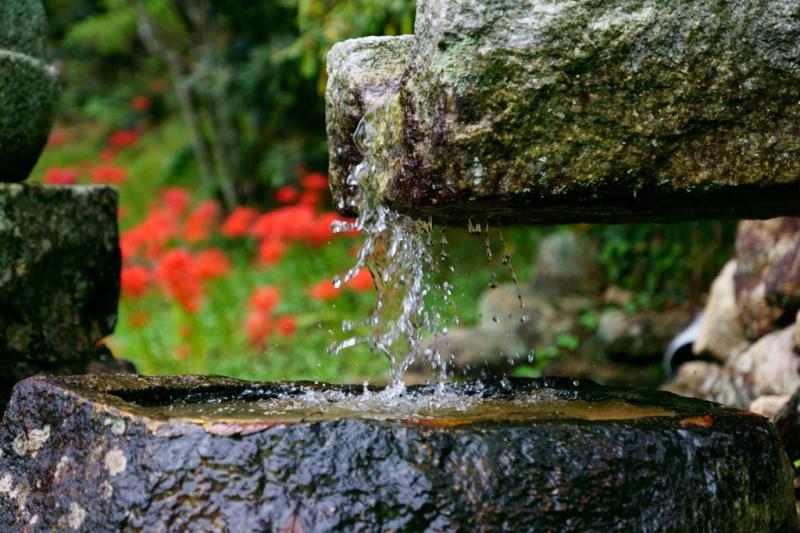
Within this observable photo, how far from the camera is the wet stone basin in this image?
173 centimetres

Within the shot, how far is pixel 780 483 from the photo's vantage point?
2.07 metres

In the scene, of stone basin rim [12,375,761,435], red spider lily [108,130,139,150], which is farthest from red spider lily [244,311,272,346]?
red spider lily [108,130,139,150]

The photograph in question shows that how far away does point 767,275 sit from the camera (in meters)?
4.43

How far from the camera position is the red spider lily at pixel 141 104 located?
42.6 feet

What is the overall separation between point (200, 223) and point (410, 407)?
5796 millimetres

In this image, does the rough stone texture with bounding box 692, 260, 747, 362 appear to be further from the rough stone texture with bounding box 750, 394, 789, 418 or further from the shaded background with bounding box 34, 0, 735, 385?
the rough stone texture with bounding box 750, 394, 789, 418

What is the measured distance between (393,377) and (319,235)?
153 inches

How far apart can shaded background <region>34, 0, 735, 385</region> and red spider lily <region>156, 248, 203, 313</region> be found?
1cm

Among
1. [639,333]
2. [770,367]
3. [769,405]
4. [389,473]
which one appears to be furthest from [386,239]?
[639,333]

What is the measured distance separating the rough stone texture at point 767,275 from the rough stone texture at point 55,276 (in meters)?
3.04

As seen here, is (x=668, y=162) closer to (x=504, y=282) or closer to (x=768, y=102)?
(x=768, y=102)

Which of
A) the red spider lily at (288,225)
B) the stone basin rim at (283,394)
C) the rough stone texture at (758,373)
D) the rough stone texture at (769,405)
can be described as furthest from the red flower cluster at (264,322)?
the rough stone texture at (769,405)

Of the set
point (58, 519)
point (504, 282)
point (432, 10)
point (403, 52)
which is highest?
point (432, 10)

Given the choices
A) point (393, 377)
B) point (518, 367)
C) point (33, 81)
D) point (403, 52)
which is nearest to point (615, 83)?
point (403, 52)
